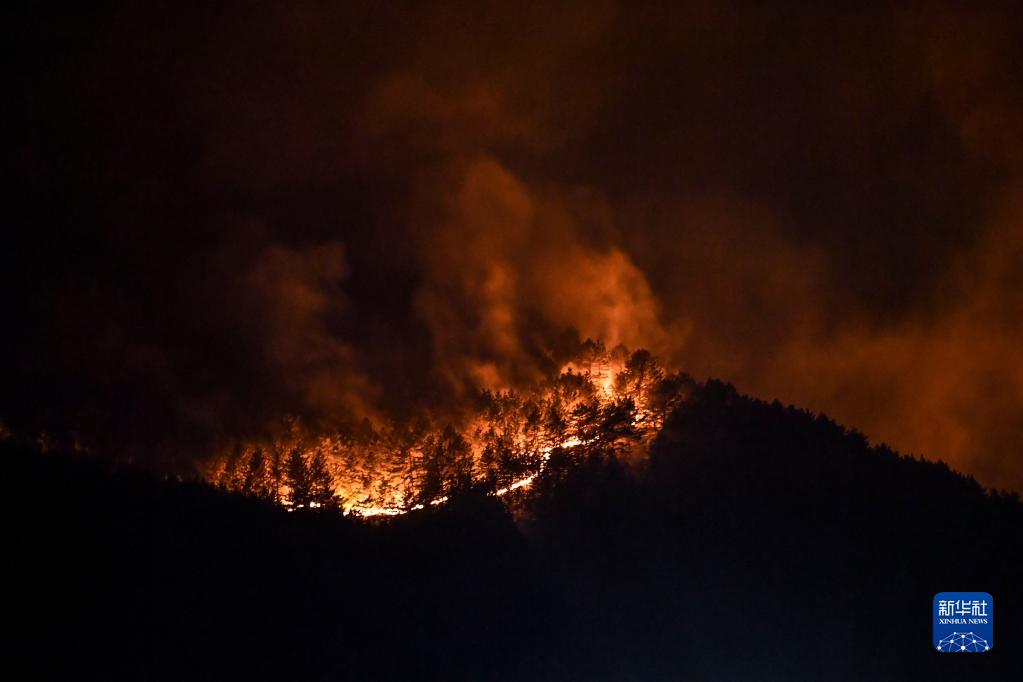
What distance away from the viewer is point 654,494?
45062 millimetres

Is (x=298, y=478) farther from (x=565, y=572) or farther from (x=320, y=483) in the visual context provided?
(x=565, y=572)

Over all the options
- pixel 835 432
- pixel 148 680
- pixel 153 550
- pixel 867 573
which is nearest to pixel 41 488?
pixel 153 550

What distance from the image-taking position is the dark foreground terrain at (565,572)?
26.1 meters

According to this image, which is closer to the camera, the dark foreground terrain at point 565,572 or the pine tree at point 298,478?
the dark foreground terrain at point 565,572

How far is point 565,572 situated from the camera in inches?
1534

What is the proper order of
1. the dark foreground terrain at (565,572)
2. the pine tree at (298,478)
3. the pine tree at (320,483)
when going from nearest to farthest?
the dark foreground terrain at (565,572), the pine tree at (298,478), the pine tree at (320,483)

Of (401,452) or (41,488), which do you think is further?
(401,452)

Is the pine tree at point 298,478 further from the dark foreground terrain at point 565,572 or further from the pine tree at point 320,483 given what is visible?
the dark foreground terrain at point 565,572

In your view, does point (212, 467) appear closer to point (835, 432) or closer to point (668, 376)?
point (668, 376)

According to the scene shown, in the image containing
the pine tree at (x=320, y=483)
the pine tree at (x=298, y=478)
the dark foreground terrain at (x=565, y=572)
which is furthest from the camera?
the pine tree at (x=320, y=483)

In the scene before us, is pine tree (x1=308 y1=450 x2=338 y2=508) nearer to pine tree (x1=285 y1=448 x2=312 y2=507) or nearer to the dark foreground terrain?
pine tree (x1=285 y1=448 x2=312 y2=507)

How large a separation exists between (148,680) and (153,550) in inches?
222

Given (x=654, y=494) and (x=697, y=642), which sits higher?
(x=654, y=494)

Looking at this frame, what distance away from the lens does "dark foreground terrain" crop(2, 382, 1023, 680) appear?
85.8ft
